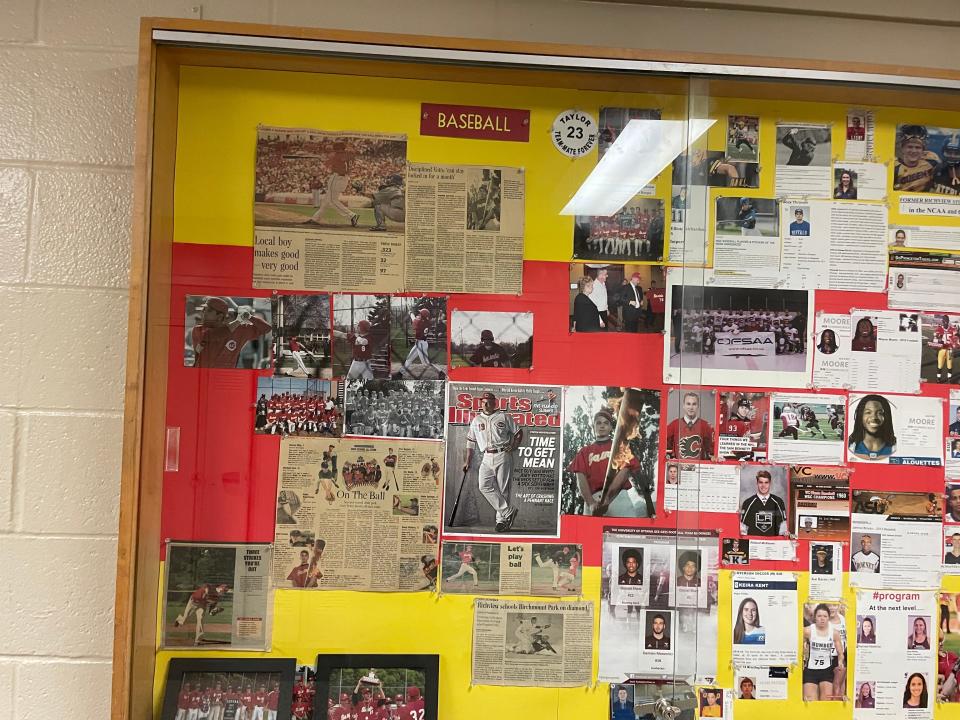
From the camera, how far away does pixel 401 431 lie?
132cm

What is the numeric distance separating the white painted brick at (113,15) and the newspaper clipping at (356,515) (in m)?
0.82

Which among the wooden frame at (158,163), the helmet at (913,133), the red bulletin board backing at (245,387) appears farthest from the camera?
the helmet at (913,133)

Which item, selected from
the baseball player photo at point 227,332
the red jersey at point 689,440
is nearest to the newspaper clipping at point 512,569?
the red jersey at point 689,440

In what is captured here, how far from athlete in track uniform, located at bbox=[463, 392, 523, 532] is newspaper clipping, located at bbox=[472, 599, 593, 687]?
0.53 feet

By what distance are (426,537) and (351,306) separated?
445 millimetres

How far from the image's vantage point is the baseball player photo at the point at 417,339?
1.31 meters

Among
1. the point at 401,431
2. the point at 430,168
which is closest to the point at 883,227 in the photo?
the point at 430,168

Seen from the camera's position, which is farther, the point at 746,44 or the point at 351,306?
the point at 746,44

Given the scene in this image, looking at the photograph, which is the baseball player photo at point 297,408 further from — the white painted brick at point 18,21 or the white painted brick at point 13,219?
the white painted brick at point 18,21

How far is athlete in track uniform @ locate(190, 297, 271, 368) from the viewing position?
1.29 meters

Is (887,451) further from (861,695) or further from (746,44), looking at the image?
(746,44)

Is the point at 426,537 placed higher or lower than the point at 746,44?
lower

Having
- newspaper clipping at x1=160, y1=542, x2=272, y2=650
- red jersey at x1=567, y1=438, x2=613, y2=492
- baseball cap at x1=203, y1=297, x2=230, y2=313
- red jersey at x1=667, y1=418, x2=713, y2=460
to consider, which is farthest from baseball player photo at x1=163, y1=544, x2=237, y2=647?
red jersey at x1=667, y1=418, x2=713, y2=460

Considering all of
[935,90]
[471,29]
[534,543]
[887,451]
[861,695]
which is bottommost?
[861,695]
